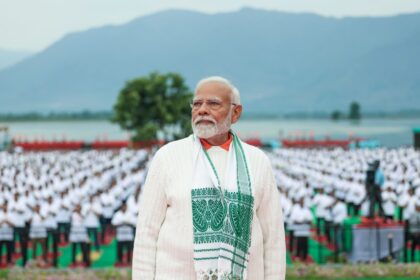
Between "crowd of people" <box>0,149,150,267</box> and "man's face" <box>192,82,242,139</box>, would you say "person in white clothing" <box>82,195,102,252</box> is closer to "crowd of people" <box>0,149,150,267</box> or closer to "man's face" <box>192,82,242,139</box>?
"crowd of people" <box>0,149,150,267</box>

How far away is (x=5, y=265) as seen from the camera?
10.9 meters

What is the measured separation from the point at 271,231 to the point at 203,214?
287 millimetres

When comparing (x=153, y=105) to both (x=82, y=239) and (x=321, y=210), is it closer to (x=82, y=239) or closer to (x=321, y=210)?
(x=321, y=210)

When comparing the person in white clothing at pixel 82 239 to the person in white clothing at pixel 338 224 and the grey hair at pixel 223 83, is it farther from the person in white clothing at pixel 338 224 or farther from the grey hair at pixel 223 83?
the grey hair at pixel 223 83

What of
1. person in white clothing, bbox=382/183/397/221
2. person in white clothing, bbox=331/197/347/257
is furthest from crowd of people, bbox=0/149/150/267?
person in white clothing, bbox=382/183/397/221

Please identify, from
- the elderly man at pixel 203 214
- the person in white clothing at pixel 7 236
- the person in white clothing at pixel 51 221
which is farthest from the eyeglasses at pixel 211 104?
the person in white clothing at pixel 7 236

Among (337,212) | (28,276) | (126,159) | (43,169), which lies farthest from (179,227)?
(126,159)

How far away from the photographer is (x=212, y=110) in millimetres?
2701

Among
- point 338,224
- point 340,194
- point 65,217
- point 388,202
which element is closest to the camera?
point 338,224

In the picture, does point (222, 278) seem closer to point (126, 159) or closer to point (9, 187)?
point (9, 187)

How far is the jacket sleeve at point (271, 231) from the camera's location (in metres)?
2.71

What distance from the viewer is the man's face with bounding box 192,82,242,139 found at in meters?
2.69

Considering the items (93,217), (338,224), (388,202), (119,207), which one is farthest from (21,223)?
(388,202)

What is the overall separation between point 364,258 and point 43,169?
16.7 metres
